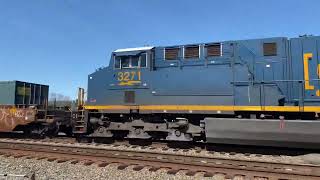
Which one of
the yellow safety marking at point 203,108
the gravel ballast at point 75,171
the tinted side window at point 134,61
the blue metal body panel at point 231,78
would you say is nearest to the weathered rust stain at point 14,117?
the yellow safety marking at point 203,108

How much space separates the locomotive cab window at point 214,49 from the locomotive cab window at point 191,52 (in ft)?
1.38

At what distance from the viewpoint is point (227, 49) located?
1185cm

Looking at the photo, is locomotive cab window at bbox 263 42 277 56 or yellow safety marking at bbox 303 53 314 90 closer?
yellow safety marking at bbox 303 53 314 90

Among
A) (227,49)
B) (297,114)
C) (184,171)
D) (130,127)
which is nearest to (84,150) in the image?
(130,127)

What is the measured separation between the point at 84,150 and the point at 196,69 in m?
4.85

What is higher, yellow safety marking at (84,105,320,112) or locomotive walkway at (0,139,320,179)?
yellow safety marking at (84,105,320,112)

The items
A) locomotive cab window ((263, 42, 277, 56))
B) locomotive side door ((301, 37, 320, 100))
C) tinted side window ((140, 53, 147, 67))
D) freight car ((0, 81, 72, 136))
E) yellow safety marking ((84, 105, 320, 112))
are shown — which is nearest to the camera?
yellow safety marking ((84, 105, 320, 112))

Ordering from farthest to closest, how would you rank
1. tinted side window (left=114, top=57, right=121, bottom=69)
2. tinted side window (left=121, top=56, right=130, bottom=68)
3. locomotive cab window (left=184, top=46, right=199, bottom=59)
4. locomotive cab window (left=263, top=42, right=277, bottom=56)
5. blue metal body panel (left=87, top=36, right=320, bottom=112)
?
tinted side window (left=114, top=57, right=121, bottom=69) < tinted side window (left=121, top=56, right=130, bottom=68) < locomotive cab window (left=184, top=46, right=199, bottom=59) < locomotive cab window (left=263, top=42, right=277, bottom=56) < blue metal body panel (left=87, top=36, right=320, bottom=112)

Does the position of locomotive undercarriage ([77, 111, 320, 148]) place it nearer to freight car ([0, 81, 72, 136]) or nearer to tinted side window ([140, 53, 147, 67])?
tinted side window ([140, 53, 147, 67])

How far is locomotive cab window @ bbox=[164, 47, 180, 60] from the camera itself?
12609mm

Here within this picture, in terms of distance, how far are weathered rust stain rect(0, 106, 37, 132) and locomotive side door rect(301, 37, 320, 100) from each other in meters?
11.2

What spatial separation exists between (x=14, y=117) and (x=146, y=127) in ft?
22.4

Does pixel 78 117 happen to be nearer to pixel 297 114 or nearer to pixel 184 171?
pixel 184 171

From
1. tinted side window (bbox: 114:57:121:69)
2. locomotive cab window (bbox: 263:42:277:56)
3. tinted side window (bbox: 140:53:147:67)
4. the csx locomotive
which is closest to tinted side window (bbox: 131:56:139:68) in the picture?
the csx locomotive
